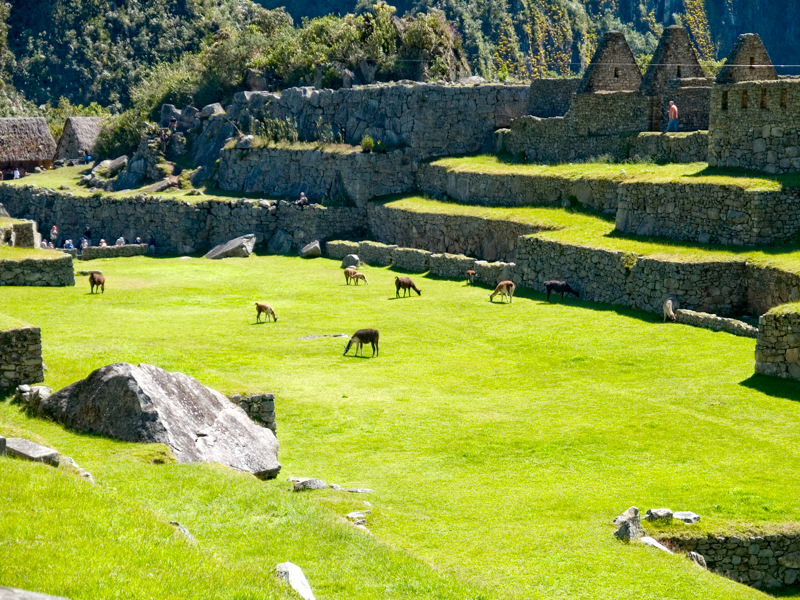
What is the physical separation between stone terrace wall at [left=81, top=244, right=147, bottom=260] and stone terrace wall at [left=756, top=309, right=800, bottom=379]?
2730 cm

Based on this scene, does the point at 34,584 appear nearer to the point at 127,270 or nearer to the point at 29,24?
the point at 127,270

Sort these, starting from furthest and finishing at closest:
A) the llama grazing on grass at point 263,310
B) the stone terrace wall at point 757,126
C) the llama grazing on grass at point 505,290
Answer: the llama grazing on grass at point 505,290 → the stone terrace wall at point 757,126 → the llama grazing on grass at point 263,310

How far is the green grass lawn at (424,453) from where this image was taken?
10906 millimetres

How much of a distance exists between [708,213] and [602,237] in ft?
10.6

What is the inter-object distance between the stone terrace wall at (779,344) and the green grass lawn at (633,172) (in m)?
7.29

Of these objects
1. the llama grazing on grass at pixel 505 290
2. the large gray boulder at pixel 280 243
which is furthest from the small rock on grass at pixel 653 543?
the large gray boulder at pixel 280 243

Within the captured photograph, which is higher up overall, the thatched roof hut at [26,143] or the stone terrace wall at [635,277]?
the thatched roof hut at [26,143]

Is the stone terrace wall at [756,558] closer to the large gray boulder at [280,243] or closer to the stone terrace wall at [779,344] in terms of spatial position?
the stone terrace wall at [779,344]

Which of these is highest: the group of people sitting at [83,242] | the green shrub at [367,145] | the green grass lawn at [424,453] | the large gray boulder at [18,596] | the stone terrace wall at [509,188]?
the green shrub at [367,145]

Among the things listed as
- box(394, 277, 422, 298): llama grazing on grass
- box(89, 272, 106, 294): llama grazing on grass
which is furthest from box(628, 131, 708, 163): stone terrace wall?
box(89, 272, 106, 294): llama grazing on grass

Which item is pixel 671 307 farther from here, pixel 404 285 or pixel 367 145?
pixel 367 145

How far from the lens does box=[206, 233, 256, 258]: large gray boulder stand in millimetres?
43438

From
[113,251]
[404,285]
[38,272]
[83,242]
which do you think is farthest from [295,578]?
[83,242]

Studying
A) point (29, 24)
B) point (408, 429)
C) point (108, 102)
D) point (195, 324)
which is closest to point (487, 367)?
point (408, 429)
